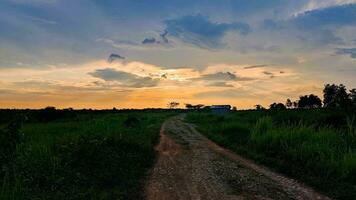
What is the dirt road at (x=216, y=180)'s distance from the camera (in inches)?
433

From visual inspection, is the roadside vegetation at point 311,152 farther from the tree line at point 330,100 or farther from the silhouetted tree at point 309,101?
the silhouetted tree at point 309,101

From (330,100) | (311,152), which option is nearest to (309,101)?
(330,100)

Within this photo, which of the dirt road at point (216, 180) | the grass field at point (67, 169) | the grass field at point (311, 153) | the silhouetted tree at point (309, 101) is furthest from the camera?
the silhouetted tree at point (309, 101)

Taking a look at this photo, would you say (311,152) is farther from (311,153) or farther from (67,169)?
(67,169)

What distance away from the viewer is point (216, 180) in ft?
42.1

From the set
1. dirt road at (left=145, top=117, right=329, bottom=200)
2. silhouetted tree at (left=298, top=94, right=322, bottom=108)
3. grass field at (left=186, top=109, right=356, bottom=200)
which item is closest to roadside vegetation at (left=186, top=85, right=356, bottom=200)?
grass field at (left=186, top=109, right=356, bottom=200)

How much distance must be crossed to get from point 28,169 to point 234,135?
16.7 metres

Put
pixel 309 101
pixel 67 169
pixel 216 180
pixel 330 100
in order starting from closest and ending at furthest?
1. pixel 67 169
2. pixel 216 180
3. pixel 330 100
4. pixel 309 101

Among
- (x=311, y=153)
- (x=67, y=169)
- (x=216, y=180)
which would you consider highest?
(x=311, y=153)

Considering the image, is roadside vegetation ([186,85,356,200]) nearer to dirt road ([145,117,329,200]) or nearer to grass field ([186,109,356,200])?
grass field ([186,109,356,200])

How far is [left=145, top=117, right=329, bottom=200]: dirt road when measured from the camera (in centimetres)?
1099

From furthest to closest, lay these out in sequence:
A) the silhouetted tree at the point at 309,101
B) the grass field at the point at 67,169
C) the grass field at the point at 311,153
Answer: the silhouetted tree at the point at 309,101, the grass field at the point at 311,153, the grass field at the point at 67,169

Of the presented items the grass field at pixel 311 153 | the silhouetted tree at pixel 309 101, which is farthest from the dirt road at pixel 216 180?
the silhouetted tree at pixel 309 101

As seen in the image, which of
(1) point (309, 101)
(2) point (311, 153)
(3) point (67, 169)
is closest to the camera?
(3) point (67, 169)
